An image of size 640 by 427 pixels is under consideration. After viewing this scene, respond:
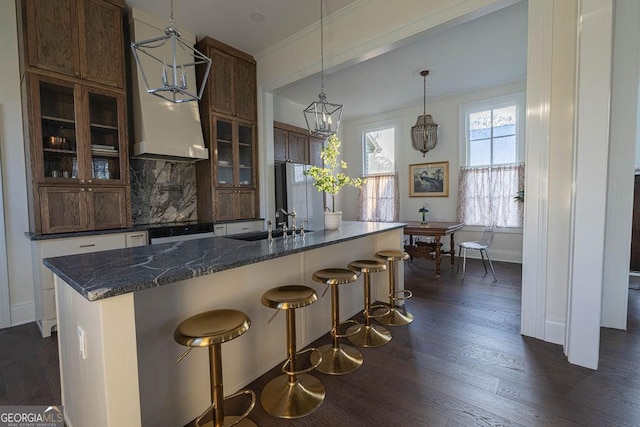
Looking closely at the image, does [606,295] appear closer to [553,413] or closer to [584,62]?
[553,413]

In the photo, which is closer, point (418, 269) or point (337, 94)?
point (418, 269)

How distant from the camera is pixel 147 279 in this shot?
1152mm

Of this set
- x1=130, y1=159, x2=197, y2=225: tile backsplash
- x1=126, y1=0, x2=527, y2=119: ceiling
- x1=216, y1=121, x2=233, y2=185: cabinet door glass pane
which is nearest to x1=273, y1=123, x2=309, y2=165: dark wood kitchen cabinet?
x1=126, y1=0, x2=527, y2=119: ceiling

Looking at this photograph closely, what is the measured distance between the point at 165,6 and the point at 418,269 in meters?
4.96

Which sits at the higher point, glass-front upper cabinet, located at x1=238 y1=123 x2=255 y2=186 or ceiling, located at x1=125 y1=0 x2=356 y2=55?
ceiling, located at x1=125 y1=0 x2=356 y2=55

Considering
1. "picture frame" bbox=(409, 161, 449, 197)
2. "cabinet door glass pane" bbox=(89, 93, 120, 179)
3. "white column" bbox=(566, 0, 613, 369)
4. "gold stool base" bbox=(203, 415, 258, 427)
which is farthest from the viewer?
"picture frame" bbox=(409, 161, 449, 197)

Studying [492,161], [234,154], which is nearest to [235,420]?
[234,154]

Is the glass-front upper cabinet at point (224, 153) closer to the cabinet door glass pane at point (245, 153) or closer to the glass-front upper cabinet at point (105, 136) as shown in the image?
the cabinet door glass pane at point (245, 153)

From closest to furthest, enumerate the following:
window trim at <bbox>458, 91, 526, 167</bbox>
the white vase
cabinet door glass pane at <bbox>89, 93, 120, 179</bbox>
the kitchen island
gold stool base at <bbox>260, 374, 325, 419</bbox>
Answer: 1. the kitchen island
2. gold stool base at <bbox>260, 374, 325, 419</bbox>
3. the white vase
4. cabinet door glass pane at <bbox>89, 93, 120, 179</bbox>
5. window trim at <bbox>458, 91, 526, 167</bbox>

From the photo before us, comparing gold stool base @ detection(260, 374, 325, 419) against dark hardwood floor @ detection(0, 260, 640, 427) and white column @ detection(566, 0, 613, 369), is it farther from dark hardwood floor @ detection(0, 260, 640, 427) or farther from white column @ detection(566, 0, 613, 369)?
white column @ detection(566, 0, 613, 369)

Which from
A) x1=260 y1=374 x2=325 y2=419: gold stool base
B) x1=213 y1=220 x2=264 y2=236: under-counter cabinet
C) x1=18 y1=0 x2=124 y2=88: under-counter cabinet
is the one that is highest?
x1=18 y1=0 x2=124 y2=88: under-counter cabinet

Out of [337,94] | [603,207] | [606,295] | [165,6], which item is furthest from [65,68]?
[606,295]

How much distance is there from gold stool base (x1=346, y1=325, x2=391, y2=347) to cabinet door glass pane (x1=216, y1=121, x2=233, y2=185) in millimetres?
2693

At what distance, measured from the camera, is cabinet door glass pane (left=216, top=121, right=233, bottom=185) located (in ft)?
13.1
